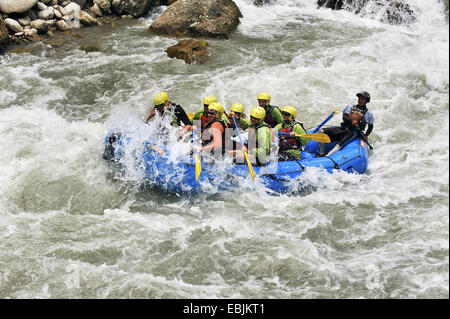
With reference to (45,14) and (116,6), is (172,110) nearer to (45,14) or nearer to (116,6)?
(45,14)

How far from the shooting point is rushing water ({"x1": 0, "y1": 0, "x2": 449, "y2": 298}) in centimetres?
494

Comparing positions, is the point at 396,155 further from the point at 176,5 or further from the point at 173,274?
the point at 176,5

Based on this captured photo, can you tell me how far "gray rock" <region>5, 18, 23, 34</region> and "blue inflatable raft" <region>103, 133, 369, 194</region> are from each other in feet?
22.5

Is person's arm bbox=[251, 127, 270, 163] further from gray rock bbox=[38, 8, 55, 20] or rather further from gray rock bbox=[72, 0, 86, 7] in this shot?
gray rock bbox=[72, 0, 86, 7]

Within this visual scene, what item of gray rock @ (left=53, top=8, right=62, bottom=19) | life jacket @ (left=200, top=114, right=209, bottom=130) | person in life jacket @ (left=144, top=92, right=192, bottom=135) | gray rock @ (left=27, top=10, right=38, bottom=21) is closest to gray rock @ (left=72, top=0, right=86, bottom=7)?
gray rock @ (left=53, top=8, right=62, bottom=19)

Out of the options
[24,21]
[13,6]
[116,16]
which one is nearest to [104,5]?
[116,16]

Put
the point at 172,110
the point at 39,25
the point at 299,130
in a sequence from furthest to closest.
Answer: the point at 39,25 < the point at 172,110 < the point at 299,130

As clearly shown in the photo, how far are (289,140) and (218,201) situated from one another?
1397mm

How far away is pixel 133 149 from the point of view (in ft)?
20.9

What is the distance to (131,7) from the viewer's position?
44.1 feet

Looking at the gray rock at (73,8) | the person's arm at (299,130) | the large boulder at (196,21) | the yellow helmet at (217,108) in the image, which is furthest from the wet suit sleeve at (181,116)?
the gray rock at (73,8)

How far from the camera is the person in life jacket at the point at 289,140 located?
6.53m
